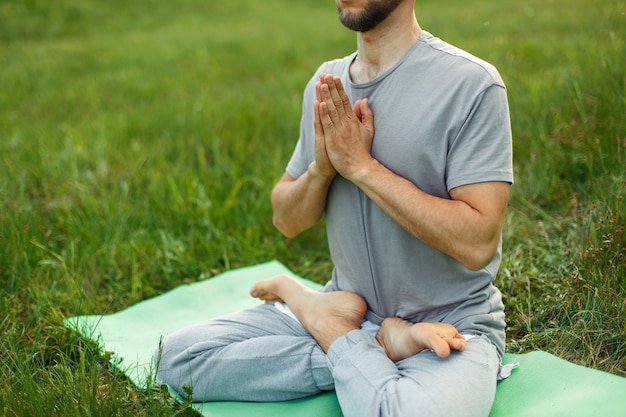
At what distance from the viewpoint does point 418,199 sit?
7.49 ft

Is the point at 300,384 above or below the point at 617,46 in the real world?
below

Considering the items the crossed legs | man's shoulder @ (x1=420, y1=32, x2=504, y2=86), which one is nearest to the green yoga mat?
the crossed legs

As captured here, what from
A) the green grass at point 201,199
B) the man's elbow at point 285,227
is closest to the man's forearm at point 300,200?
the man's elbow at point 285,227

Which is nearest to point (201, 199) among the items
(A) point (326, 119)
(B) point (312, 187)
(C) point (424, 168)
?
(B) point (312, 187)

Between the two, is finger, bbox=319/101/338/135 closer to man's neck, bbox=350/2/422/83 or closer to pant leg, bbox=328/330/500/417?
man's neck, bbox=350/2/422/83

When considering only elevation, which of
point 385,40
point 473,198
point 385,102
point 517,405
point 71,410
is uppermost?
point 385,40

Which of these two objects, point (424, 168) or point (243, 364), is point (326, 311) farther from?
point (424, 168)

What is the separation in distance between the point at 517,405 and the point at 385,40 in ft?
4.22

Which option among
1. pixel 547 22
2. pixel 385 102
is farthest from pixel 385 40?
pixel 547 22

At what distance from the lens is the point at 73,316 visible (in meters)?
3.29

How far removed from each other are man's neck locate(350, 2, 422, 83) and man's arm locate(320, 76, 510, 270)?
18 cm

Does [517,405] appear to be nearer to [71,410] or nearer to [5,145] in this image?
[71,410]

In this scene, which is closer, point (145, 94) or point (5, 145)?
point (5, 145)

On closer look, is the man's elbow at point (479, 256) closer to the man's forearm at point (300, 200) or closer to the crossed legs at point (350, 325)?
the crossed legs at point (350, 325)
